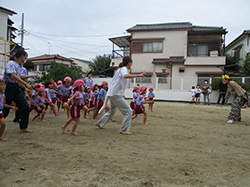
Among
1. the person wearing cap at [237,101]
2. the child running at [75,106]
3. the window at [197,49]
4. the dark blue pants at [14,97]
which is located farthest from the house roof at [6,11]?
the person wearing cap at [237,101]

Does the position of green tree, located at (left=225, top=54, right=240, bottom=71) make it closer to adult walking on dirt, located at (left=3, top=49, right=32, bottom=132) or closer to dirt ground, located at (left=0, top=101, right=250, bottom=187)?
dirt ground, located at (left=0, top=101, right=250, bottom=187)

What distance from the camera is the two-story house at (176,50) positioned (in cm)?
1973

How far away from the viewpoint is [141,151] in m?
3.58

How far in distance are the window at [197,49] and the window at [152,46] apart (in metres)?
3.30

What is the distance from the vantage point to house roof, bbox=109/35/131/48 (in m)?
23.1

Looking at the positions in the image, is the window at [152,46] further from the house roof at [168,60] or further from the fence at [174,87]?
the fence at [174,87]

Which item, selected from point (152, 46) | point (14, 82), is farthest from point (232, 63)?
point (14, 82)

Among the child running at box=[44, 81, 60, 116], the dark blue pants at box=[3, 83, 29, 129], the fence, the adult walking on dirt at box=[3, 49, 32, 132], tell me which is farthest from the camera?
the fence

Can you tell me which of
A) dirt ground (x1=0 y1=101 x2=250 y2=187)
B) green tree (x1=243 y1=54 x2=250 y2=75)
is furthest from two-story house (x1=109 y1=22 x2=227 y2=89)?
dirt ground (x1=0 y1=101 x2=250 y2=187)

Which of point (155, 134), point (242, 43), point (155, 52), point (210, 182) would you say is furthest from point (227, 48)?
point (210, 182)

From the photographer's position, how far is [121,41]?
2480 cm

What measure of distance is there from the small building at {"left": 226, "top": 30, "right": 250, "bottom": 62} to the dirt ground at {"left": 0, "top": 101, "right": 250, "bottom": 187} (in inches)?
740

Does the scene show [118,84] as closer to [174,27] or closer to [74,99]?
[74,99]

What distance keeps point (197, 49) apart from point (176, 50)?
2372 millimetres
